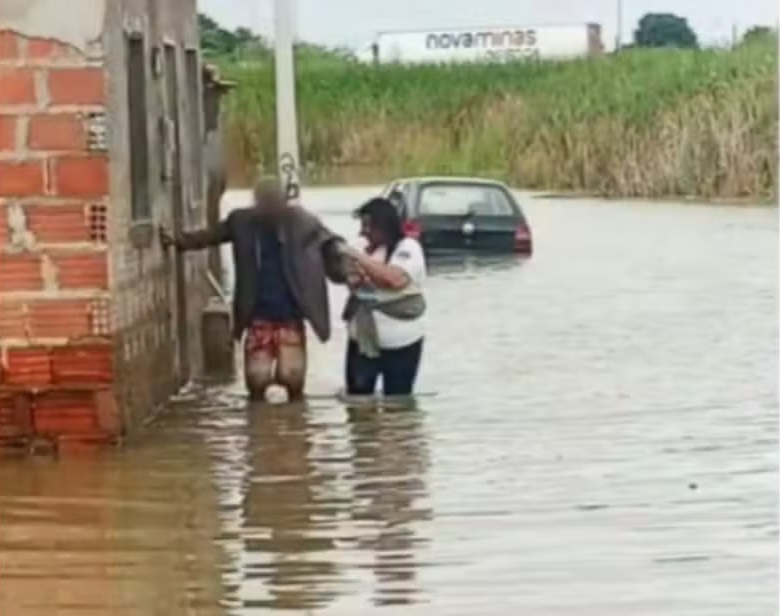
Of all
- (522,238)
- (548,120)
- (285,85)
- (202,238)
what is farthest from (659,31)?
(202,238)

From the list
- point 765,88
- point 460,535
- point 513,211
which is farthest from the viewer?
point 765,88

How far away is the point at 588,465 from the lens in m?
13.8

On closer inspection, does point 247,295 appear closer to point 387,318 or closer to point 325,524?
point 387,318

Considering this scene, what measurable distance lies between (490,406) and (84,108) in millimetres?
4006

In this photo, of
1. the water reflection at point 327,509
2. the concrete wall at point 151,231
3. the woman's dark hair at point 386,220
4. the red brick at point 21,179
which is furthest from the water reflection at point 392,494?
the red brick at point 21,179

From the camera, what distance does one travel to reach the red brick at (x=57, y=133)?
46.2 feet

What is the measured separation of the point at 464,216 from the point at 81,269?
2004 cm

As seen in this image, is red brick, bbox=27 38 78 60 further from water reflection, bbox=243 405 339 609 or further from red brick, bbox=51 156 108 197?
water reflection, bbox=243 405 339 609

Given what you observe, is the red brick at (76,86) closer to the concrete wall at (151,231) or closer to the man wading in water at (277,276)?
the concrete wall at (151,231)

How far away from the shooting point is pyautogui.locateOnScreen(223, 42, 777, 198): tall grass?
51000 mm

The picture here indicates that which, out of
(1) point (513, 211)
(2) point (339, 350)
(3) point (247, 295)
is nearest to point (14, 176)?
(3) point (247, 295)

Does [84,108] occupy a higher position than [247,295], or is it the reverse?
[84,108]

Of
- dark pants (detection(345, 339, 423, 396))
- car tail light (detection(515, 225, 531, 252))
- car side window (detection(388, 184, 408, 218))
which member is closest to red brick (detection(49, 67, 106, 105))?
dark pants (detection(345, 339, 423, 396))

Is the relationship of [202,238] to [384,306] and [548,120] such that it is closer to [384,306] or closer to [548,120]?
[384,306]
